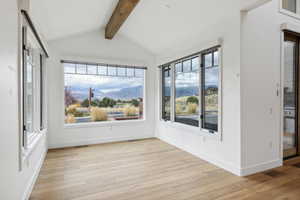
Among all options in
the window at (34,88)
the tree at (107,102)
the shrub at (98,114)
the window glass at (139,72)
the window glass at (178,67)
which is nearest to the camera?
the window at (34,88)

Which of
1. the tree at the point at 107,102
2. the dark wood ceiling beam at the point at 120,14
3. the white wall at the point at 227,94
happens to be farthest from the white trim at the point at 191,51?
the tree at the point at 107,102

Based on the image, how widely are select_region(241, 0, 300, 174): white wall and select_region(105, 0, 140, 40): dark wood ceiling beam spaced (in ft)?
6.52

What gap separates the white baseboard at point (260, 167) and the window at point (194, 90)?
79cm

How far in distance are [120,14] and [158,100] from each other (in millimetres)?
2683

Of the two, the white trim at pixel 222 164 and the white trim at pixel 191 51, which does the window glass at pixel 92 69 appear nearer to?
the white trim at pixel 191 51

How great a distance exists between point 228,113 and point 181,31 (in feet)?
7.01

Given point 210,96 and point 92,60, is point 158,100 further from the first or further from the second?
point 92,60

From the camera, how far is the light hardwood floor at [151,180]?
87.5 inches

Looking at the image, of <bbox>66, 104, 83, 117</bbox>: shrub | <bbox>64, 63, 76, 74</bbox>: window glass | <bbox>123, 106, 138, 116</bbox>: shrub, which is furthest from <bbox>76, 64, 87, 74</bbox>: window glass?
<bbox>123, 106, 138, 116</bbox>: shrub

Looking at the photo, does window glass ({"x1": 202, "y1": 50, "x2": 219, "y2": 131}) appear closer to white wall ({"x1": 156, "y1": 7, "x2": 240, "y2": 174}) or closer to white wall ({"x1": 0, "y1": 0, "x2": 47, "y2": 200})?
white wall ({"x1": 156, "y1": 7, "x2": 240, "y2": 174})

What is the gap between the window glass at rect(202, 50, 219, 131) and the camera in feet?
10.7

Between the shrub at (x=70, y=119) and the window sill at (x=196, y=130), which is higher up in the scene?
the shrub at (x=70, y=119)

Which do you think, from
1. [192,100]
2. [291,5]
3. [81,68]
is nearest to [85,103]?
[81,68]

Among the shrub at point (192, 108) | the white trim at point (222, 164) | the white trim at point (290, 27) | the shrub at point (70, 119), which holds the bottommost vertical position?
the white trim at point (222, 164)
